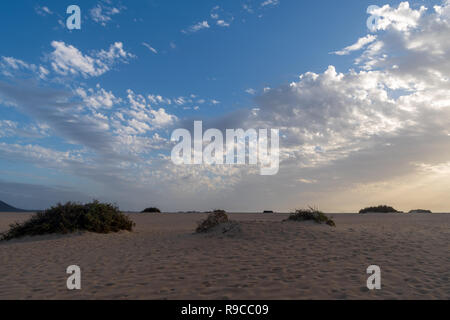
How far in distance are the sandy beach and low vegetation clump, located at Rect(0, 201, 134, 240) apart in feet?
9.06

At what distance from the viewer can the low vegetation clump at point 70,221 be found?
17688 mm

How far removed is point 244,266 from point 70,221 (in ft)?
43.1

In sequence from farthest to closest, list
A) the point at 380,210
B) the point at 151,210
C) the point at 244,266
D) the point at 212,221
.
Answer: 1. the point at 151,210
2. the point at 380,210
3. the point at 212,221
4. the point at 244,266

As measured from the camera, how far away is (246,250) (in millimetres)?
11195

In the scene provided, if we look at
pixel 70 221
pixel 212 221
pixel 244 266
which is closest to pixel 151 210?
pixel 70 221

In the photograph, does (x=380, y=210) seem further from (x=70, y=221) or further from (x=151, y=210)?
(x=70, y=221)

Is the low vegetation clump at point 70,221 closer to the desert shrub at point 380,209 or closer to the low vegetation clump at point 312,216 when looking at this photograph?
the low vegetation clump at point 312,216

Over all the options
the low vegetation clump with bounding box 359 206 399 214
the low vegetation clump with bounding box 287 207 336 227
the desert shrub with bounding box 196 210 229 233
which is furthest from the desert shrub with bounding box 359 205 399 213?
the desert shrub with bounding box 196 210 229 233

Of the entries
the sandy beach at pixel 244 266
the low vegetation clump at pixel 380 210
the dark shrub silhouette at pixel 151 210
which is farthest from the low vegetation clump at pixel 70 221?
the low vegetation clump at pixel 380 210

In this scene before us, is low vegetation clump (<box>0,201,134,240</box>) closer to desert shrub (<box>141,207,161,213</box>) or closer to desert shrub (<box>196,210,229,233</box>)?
desert shrub (<box>196,210,229,233</box>)

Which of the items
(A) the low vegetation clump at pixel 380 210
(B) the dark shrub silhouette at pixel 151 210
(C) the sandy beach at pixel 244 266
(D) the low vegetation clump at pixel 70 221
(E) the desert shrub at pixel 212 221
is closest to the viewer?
(C) the sandy beach at pixel 244 266

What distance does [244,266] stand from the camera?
29.1 feet

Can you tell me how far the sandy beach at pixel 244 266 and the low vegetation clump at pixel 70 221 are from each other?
2762mm
